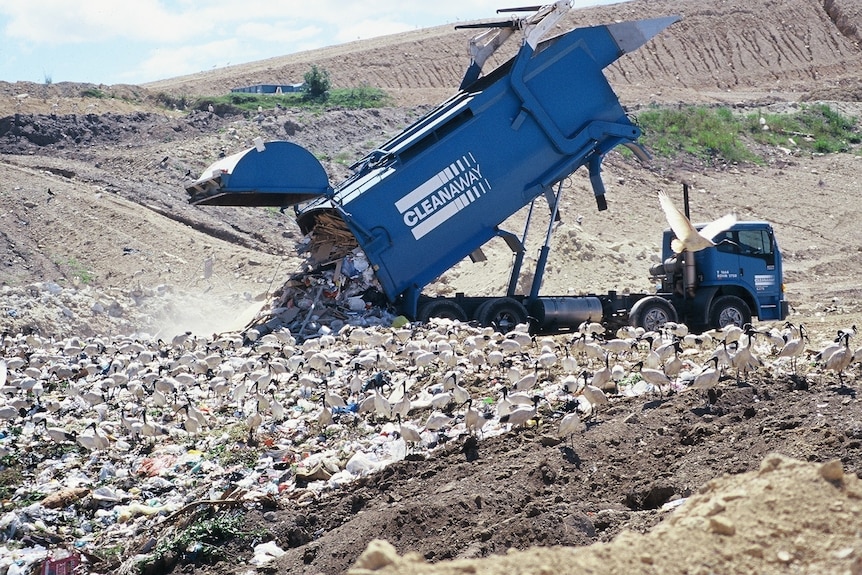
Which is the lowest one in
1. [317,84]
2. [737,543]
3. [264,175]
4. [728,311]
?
[728,311]

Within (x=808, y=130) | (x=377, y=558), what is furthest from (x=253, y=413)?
(x=808, y=130)

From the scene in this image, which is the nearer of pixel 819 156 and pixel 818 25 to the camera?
pixel 819 156

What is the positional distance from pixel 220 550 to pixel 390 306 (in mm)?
8097

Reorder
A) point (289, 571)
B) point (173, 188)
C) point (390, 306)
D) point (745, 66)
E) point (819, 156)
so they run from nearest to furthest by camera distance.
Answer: point (289, 571) → point (390, 306) → point (173, 188) → point (819, 156) → point (745, 66)

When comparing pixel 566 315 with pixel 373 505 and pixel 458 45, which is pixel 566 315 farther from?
pixel 458 45

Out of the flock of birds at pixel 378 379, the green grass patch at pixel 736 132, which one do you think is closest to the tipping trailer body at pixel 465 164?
the flock of birds at pixel 378 379

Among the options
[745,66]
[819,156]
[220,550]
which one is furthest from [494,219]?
[745,66]

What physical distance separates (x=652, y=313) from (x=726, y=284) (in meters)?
1.21

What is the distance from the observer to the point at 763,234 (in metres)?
17.3

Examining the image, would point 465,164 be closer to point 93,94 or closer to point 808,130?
point 808,130

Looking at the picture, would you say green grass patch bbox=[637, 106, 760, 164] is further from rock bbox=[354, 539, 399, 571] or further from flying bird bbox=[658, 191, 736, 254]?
rock bbox=[354, 539, 399, 571]

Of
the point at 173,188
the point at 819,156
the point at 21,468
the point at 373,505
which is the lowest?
the point at 819,156

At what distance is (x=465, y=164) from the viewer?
16.2m

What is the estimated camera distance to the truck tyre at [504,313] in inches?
663
